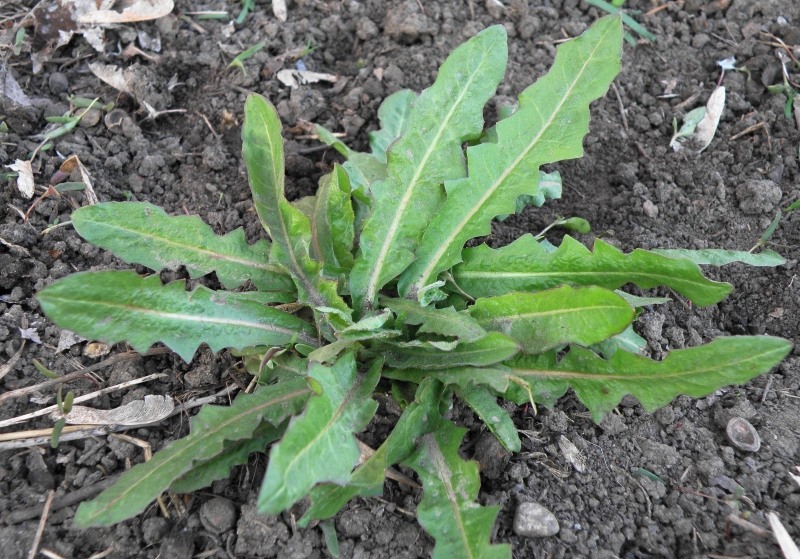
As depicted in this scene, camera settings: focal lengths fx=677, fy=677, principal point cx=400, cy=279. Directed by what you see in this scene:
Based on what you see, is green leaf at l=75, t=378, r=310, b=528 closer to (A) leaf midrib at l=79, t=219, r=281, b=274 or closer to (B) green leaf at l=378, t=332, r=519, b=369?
(B) green leaf at l=378, t=332, r=519, b=369

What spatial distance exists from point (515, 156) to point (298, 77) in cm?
129

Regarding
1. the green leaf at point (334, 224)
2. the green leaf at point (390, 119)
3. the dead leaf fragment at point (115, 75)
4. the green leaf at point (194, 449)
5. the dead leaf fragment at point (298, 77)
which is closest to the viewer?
the green leaf at point (194, 449)

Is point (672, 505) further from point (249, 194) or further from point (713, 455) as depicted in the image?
point (249, 194)

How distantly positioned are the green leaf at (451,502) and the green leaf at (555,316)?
1.22 feet

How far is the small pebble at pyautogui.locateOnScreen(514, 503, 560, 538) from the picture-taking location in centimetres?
208

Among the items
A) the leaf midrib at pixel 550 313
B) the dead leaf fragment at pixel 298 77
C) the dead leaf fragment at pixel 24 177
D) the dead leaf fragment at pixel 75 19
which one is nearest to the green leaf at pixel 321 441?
the leaf midrib at pixel 550 313

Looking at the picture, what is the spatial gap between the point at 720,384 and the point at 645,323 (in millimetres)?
609

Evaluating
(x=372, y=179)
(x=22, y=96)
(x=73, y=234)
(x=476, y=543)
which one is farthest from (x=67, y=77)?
(x=476, y=543)

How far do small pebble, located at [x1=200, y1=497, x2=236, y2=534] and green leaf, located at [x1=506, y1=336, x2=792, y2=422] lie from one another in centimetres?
101

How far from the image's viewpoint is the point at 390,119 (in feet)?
9.71

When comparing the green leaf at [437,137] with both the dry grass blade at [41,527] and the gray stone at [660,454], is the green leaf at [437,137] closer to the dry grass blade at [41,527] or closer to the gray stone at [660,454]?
the gray stone at [660,454]

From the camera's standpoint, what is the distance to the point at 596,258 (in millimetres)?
2293

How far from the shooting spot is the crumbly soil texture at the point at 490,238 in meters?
2.10

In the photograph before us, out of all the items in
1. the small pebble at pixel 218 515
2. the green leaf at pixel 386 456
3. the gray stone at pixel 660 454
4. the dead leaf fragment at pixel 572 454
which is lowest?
the small pebble at pixel 218 515
